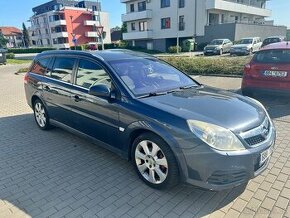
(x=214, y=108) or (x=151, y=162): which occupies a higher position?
(x=214, y=108)

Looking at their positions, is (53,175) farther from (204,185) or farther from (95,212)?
(204,185)

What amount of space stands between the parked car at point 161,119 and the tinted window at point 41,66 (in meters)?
0.49

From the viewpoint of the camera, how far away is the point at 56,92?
461 centimetres

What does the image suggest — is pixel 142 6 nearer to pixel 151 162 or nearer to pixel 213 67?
pixel 213 67

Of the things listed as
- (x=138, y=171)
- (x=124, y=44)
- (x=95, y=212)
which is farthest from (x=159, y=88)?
(x=124, y=44)

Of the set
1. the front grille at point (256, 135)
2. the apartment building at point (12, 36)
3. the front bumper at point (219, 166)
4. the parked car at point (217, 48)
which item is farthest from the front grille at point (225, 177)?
the apartment building at point (12, 36)

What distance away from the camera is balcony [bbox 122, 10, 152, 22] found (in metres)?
38.0

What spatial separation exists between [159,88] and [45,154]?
7.60 feet

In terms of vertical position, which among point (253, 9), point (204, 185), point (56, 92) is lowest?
point (204, 185)

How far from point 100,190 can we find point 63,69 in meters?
2.37

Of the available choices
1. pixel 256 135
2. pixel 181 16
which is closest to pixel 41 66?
pixel 256 135

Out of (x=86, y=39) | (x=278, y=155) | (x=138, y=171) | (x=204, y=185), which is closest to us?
(x=204, y=185)

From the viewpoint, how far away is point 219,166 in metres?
2.58

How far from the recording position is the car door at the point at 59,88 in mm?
4340
